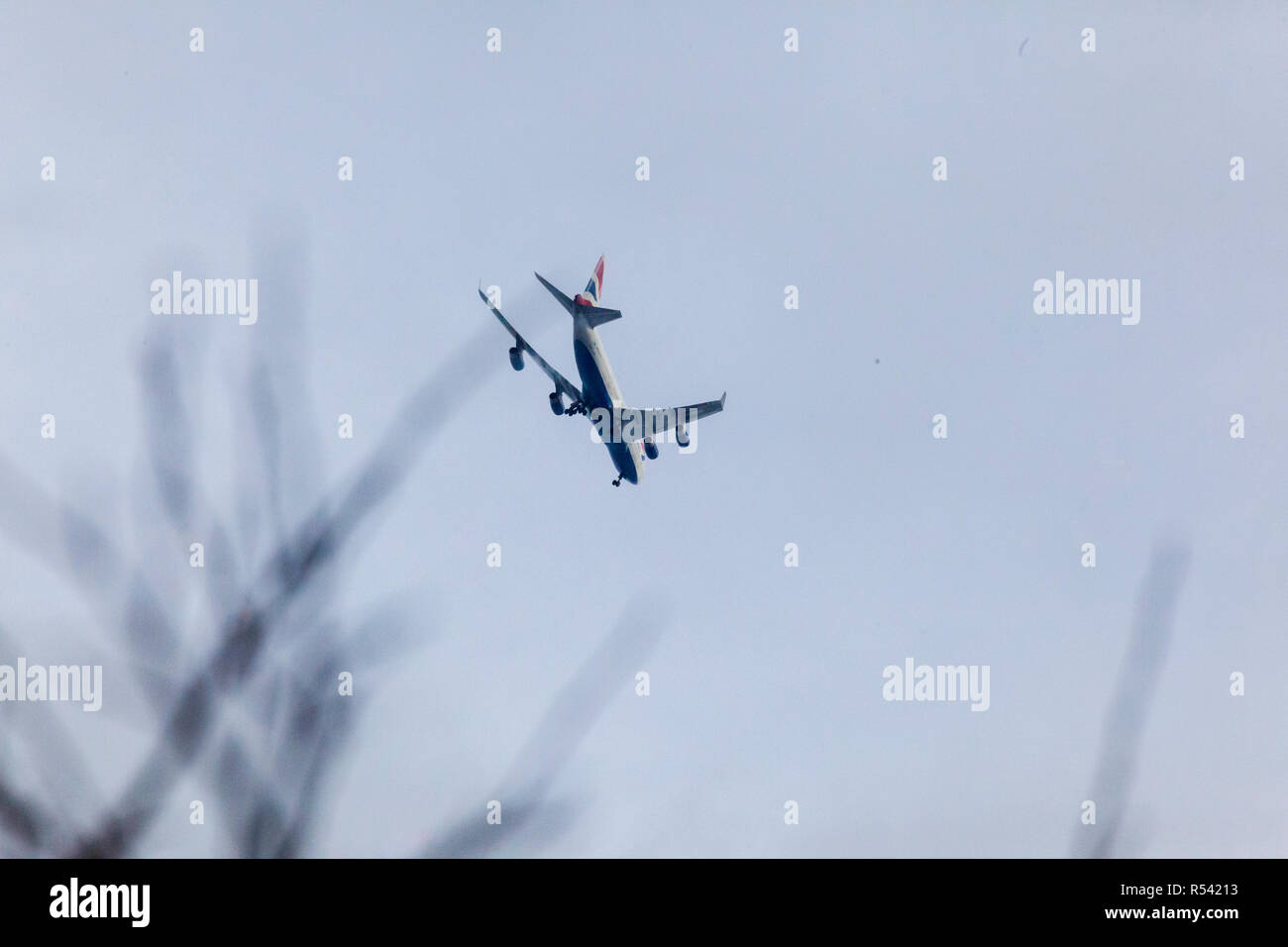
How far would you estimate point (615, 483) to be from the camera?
61031mm

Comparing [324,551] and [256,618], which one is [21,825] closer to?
[256,618]

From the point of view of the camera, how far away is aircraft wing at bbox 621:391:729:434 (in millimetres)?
58156

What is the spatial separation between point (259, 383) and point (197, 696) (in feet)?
4.26

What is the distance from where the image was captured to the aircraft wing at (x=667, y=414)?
58156mm

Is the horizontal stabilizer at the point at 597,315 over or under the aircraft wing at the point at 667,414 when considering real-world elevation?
over

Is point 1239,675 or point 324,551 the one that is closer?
point 324,551

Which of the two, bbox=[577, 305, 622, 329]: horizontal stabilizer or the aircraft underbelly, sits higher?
bbox=[577, 305, 622, 329]: horizontal stabilizer

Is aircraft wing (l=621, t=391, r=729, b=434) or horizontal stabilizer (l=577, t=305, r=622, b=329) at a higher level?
horizontal stabilizer (l=577, t=305, r=622, b=329)

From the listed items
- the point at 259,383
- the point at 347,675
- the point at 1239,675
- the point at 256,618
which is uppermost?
the point at 259,383

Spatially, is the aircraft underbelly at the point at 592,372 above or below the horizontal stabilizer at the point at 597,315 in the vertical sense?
below

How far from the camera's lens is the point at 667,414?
5844cm
